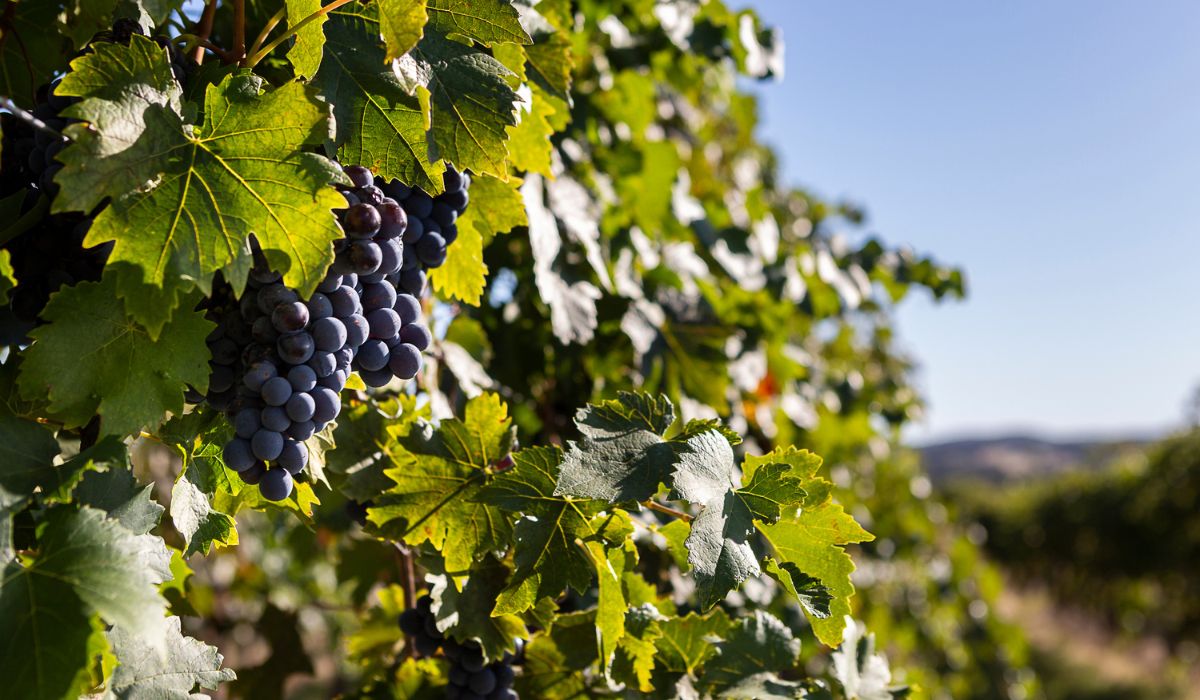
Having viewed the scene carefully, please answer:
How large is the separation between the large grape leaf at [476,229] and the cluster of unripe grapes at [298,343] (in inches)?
10.7

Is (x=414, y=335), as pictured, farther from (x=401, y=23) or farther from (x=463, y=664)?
(x=463, y=664)

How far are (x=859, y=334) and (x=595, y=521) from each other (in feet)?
22.3

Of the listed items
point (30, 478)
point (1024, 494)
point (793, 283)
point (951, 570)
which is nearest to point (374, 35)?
point (30, 478)

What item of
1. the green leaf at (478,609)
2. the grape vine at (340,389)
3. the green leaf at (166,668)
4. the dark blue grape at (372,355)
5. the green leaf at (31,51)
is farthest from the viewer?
the green leaf at (478,609)

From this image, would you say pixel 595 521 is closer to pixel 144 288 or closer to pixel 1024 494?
pixel 144 288

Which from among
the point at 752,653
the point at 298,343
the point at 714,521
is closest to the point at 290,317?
the point at 298,343

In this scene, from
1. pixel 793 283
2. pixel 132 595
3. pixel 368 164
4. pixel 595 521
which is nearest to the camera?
pixel 132 595

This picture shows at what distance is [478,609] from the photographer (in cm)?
141

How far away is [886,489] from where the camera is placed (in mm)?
7082

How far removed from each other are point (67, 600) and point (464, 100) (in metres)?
0.73

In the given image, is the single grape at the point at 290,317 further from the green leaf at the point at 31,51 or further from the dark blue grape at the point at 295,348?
the green leaf at the point at 31,51

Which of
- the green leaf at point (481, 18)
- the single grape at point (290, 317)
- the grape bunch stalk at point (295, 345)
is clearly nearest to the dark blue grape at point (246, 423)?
the grape bunch stalk at point (295, 345)

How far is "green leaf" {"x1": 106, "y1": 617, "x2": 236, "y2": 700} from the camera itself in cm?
106

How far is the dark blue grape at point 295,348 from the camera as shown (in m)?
1.03
